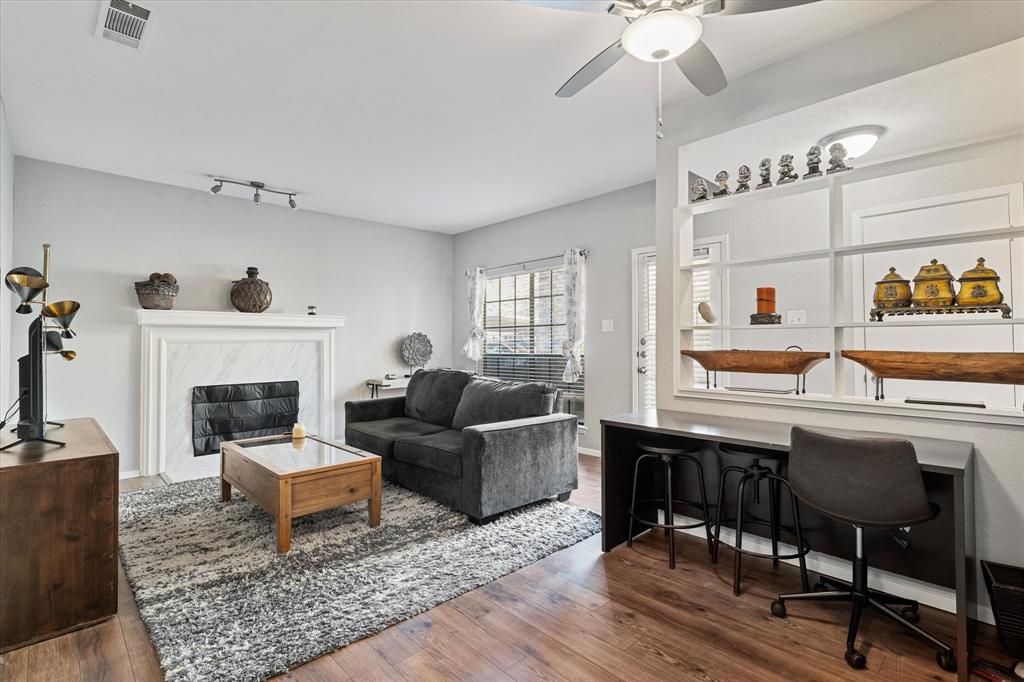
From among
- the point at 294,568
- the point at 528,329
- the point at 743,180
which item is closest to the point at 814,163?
the point at 743,180

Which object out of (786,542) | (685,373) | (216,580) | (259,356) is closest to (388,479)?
(216,580)

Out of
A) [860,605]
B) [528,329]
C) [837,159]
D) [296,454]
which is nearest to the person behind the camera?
[860,605]

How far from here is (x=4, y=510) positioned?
6.40ft

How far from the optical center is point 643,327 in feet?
15.6

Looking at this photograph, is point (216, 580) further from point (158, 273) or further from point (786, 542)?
point (158, 273)

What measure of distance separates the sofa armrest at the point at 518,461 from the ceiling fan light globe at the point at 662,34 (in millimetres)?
2225

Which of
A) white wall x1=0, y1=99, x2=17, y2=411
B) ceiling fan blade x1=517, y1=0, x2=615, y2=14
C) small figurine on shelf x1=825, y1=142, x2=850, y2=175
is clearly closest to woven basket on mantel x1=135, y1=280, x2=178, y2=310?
white wall x1=0, y1=99, x2=17, y2=411

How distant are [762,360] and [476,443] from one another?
173 cm

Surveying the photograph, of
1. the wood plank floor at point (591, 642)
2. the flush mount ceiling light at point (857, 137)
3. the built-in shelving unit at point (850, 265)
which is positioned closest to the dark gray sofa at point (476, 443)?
the wood plank floor at point (591, 642)

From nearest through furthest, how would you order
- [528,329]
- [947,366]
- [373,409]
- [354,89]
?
1. [947,366]
2. [354,89]
3. [373,409]
4. [528,329]

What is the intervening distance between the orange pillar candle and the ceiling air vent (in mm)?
3317

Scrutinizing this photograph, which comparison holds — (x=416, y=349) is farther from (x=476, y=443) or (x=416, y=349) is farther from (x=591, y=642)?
(x=591, y=642)

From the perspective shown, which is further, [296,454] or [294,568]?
[296,454]

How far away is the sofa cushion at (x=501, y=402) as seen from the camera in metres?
3.71
